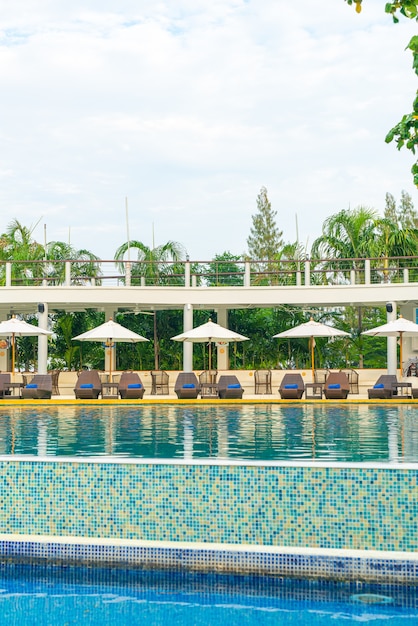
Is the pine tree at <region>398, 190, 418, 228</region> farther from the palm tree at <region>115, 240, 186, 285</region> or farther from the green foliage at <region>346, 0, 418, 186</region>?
the green foliage at <region>346, 0, 418, 186</region>

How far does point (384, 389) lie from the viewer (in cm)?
1881

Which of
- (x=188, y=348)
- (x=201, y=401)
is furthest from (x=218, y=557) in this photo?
(x=188, y=348)

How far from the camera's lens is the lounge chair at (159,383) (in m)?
21.7

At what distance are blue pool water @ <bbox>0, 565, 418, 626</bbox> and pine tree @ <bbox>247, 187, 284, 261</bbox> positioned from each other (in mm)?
43991

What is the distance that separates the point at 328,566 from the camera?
20.3ft

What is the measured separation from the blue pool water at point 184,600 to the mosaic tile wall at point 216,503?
434 mm

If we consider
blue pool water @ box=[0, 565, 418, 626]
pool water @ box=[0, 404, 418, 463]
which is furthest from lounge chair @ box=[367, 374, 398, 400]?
blue pool water @ box=[0, 565, 418, 626]

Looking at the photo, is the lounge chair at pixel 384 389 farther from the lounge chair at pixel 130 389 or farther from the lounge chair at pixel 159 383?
the lounge chair at pixel 159 383

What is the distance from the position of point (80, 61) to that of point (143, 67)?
81.2 inches

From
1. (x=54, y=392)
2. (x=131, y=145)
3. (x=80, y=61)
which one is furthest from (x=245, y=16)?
(x=131, y=145)

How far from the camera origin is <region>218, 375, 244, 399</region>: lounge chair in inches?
752

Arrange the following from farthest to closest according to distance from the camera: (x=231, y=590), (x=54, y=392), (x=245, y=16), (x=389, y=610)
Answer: (x=54, y=392), (x=245, y=16), (x=231, y=590), (x=389, y=610)

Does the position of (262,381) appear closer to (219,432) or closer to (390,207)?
(219,432)

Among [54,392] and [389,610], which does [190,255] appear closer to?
[54,392]
